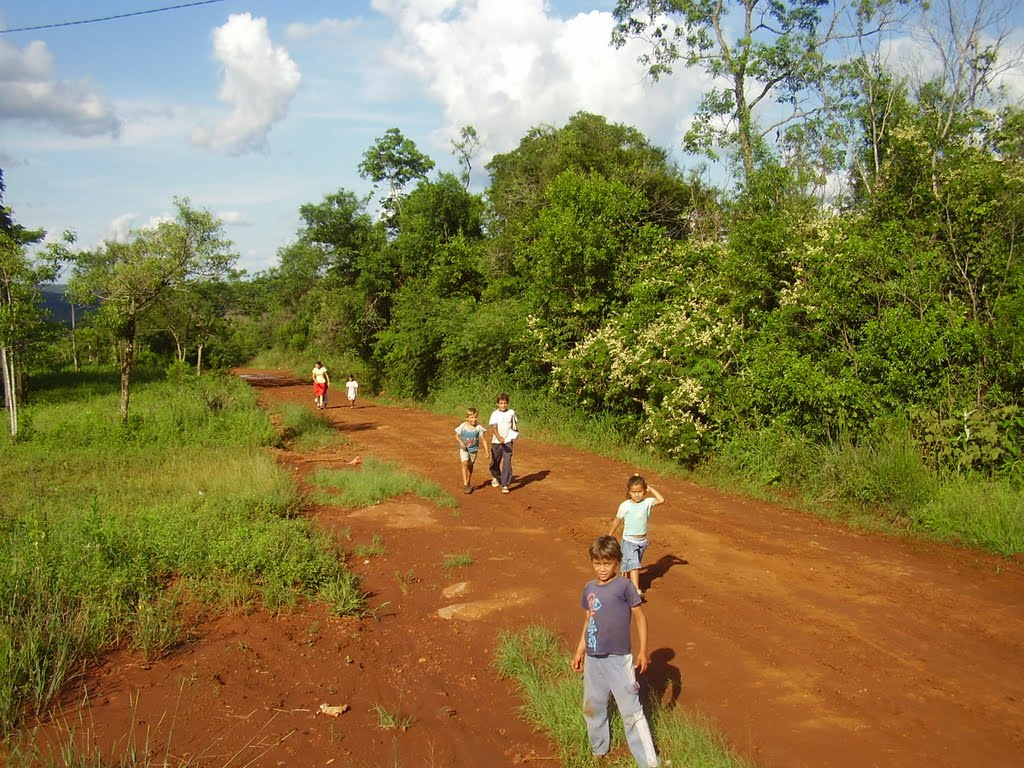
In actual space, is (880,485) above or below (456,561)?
above

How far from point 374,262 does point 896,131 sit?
64.6 ft

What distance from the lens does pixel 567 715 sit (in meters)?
4.79

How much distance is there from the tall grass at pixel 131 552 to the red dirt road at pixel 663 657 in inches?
12.2

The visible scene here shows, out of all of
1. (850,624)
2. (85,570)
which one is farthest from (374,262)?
(850,624)

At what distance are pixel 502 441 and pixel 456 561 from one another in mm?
3278

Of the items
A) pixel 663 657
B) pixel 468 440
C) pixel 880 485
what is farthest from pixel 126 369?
pixel 880 485

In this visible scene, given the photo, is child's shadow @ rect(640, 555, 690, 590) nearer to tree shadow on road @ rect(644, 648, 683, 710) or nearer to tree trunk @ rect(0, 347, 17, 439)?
tree shadow on road @ rect(644, 648, 683, 710)

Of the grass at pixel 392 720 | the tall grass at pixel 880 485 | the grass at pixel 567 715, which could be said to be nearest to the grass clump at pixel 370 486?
the grass at pixel 567 715

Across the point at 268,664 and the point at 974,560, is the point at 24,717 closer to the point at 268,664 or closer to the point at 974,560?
the point at 268,664

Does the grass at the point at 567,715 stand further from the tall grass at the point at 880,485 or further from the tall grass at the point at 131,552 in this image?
the tall grass at the point at 880,485

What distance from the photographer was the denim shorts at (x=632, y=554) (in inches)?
260

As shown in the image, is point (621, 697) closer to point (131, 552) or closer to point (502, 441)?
point (131, 552)

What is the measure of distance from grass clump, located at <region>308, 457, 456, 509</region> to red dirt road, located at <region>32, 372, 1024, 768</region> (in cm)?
100

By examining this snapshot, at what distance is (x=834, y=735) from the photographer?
457cm
